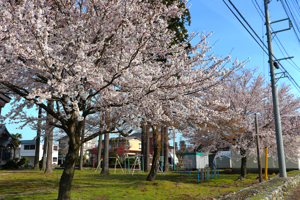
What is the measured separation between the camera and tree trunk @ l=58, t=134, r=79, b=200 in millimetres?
7789

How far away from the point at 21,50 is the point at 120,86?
337 cm

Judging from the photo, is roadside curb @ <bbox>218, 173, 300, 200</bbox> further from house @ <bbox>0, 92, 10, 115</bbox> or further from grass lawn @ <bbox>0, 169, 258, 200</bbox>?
house @ <bbox>0, 92, 10, 115</bbox>

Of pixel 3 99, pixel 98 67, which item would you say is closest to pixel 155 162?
pixel 98 67

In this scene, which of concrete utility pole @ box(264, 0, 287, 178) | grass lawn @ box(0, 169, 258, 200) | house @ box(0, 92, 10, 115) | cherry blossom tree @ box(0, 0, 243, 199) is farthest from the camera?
concrete utility pole @ box(264, 0, 287, 178)

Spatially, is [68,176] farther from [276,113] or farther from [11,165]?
[11,165]

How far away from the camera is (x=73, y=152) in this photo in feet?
26.7

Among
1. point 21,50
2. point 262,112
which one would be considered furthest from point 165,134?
point 21,50

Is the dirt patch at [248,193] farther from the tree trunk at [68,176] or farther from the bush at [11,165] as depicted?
the bush at [11,165]

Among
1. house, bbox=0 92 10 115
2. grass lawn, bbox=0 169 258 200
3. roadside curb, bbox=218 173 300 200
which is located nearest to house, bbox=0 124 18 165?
grass lawn, bbox=0 169 258 200

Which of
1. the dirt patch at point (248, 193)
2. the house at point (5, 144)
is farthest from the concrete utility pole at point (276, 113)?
the house at point (5, 144)

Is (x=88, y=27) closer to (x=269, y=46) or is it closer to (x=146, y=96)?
(x=146, y=96)

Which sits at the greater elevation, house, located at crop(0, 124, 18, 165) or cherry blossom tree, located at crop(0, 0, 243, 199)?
cherry blossom tree, located at crop(0, 0, 243, 199)

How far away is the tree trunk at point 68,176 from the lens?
25.6 feet

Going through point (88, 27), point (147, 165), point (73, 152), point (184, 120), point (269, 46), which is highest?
point (269, 46)
